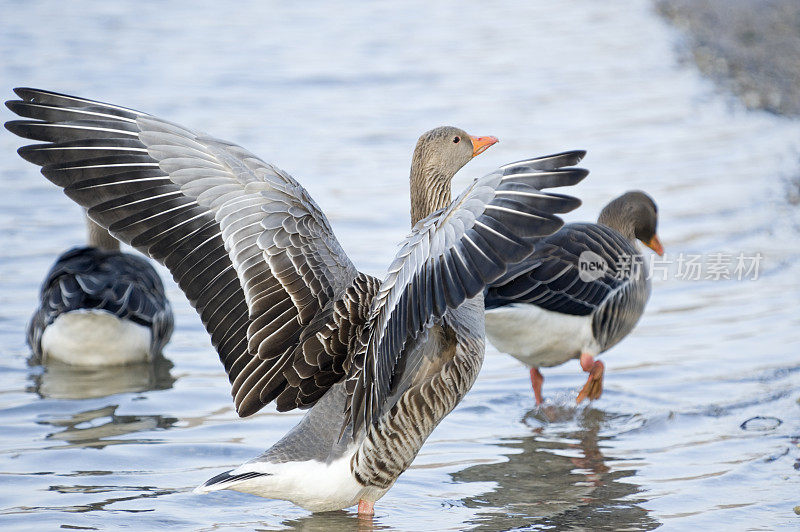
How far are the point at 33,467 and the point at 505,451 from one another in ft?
8.81

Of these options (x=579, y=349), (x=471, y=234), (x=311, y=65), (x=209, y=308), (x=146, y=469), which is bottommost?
(x=146, y=469)

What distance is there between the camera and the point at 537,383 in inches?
283

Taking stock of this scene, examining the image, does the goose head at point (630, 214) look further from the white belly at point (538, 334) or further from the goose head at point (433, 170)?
the goose head at point (433, 170)

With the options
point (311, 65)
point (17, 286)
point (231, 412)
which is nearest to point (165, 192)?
point (231, 412)

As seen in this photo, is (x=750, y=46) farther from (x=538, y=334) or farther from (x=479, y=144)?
(x=479, y=144)

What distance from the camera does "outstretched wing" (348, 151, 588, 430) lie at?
386cm

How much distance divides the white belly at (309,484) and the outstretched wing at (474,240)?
35.6 inches

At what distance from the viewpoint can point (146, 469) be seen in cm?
595

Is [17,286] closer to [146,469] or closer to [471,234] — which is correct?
[146,469]

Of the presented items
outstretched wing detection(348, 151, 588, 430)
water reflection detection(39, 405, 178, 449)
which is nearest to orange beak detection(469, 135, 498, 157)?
outstretched wing detection(348, 151, 588, 430)

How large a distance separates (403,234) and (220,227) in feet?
18.3

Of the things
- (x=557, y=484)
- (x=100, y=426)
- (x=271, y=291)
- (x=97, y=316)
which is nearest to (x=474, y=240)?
(x=271, y=291)

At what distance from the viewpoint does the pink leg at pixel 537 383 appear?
7.13 meters

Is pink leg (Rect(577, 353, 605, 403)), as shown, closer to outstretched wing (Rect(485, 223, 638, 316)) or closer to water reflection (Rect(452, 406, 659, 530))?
water reflection (Rect(452, 406, 659, 530))
